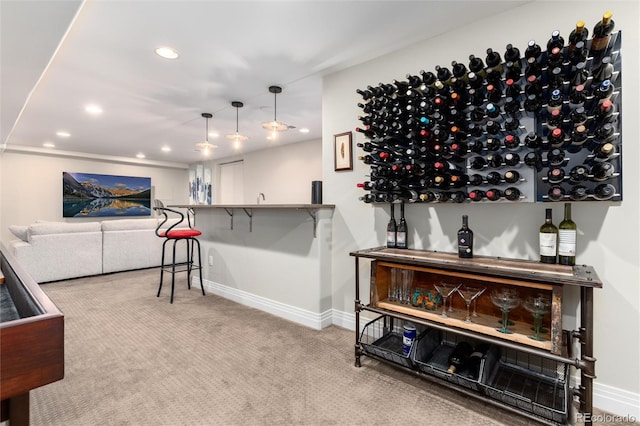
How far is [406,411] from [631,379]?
1172 millimetres

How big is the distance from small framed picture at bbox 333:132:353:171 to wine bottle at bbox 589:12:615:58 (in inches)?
63.0

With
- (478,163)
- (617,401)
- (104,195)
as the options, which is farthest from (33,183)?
(617,401)

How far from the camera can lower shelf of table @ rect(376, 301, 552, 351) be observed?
1.58 metres

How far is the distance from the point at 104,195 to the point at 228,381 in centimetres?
732

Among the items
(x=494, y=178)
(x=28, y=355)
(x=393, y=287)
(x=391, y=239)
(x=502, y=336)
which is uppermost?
(x=494, y=178)

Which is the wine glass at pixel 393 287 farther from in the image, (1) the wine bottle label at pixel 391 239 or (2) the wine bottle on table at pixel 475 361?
(2) the wine bottle on table at pixel 475 361

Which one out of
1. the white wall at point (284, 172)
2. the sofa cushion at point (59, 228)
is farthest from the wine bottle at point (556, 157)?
the sofa cushion at point (59, 228)

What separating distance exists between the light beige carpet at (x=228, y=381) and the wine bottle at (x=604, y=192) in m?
1.18

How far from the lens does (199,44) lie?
239 centimetres

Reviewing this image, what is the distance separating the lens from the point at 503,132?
188cm

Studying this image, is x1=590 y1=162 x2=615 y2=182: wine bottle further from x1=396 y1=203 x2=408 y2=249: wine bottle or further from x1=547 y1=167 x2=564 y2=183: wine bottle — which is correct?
x1=396 y1=203 x2=408 y2=249: wine bottle

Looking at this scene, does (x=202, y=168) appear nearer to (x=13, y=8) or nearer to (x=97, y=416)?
(x=13, y=8)

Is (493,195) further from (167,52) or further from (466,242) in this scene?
(167,52)

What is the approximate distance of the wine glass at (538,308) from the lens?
165 cm
